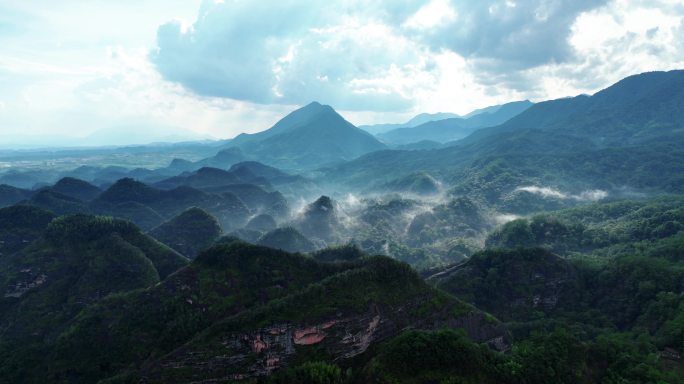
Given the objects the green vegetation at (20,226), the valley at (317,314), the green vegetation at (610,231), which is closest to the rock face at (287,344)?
the valley at (317,314)

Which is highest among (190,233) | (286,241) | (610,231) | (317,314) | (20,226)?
(20,226)

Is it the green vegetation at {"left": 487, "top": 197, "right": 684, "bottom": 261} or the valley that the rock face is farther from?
the green vegetation at {"left": 487, "top": 197, "right": 684, "bottom": 261}

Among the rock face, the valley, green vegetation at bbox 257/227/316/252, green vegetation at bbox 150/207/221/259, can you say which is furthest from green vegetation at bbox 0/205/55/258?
the rock face

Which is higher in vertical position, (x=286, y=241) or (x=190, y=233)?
(x=190, y=233)

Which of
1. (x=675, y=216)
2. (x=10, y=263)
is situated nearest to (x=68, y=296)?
(x=10, y=263)

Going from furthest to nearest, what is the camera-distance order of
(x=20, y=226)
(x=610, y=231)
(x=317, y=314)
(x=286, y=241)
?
(x=286, y=241) < (x=610, y=231) < (x=20, y=226) < (x=317, y=314)

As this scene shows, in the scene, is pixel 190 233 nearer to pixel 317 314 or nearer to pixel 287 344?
pixel 317 314

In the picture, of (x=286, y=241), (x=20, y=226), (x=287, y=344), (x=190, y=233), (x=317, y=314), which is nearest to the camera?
(x=287, y=344)

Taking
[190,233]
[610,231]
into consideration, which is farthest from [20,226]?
[610,231]

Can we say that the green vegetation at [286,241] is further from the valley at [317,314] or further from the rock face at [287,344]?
the rock face at [287,344]

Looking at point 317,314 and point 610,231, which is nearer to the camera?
point 317,314

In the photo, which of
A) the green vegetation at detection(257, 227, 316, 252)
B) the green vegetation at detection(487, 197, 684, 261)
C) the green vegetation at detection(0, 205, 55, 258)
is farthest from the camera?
the green vegetation at detection(257, 227, 316, 252)
